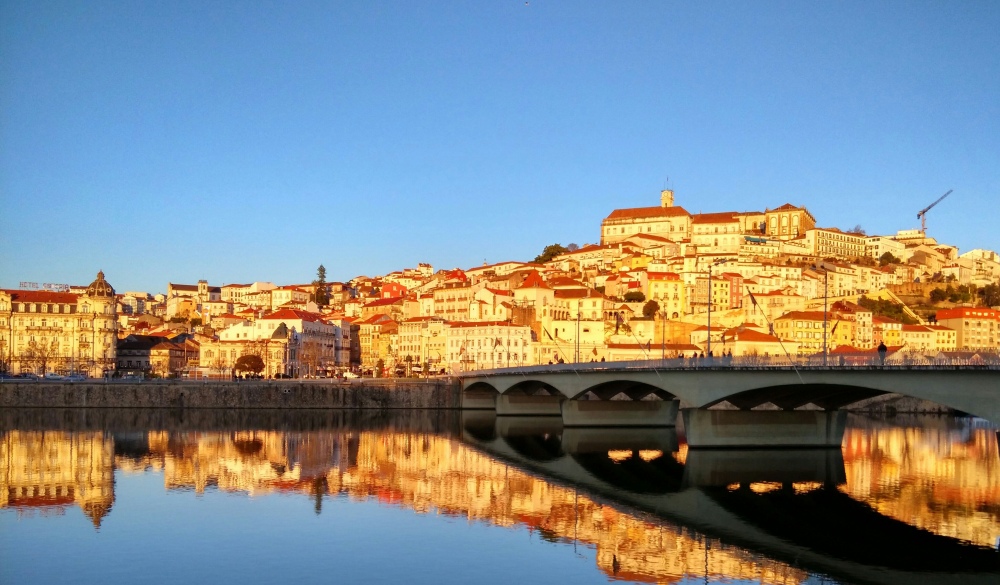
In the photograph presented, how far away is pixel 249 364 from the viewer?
91125mm

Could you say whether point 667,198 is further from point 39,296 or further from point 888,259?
point 39,296

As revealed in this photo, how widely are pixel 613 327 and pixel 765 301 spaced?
22449 mm

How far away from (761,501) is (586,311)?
3127 inches

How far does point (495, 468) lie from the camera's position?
40312mm

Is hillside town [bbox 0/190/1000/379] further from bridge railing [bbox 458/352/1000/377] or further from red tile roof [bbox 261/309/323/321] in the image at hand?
bridge railing [bbox 458/352/1000/377]

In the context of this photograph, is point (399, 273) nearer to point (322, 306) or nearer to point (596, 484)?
point (322, 306)

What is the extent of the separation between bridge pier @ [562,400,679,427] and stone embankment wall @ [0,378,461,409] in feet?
73.0

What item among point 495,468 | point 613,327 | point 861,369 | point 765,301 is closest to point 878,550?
point 861,369

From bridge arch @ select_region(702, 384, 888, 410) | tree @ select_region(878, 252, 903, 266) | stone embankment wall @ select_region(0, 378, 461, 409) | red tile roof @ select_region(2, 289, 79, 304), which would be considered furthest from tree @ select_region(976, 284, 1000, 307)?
red tile roof @ select_region(2, 289, 79, 304)

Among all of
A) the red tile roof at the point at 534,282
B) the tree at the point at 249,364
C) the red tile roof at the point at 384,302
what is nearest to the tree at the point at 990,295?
the red tile roof at the point at 534,282

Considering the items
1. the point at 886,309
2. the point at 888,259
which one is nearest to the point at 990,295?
the point at 888,259

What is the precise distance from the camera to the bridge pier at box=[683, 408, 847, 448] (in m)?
42.1

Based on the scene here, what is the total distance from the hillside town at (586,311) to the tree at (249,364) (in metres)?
0.21

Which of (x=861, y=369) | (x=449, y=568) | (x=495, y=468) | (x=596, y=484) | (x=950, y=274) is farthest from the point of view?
(x=950, y=274)
